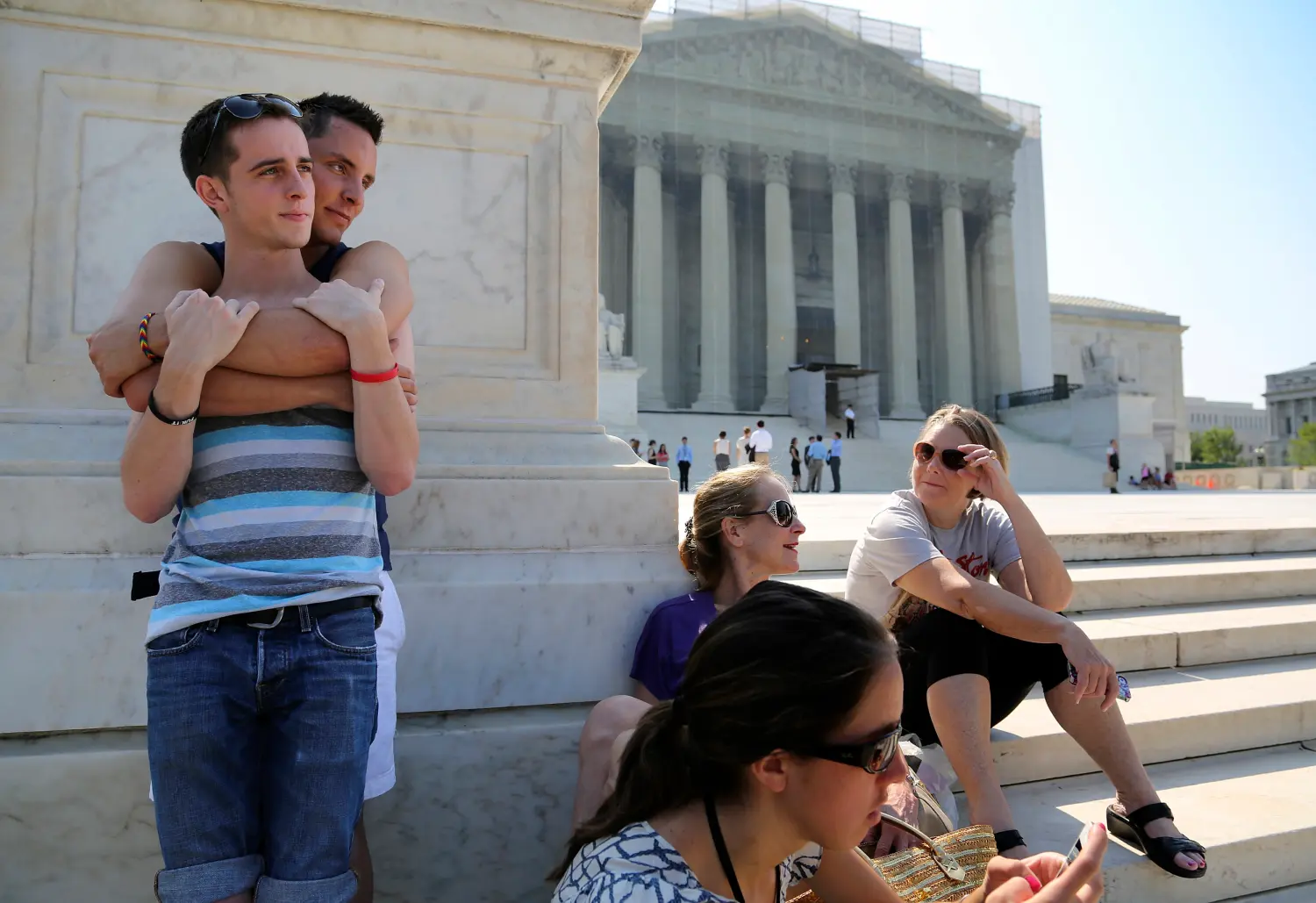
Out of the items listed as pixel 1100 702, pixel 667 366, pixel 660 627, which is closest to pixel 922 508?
pixel 1100 702

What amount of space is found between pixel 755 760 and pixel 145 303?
1382 mm

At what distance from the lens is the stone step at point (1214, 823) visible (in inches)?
100

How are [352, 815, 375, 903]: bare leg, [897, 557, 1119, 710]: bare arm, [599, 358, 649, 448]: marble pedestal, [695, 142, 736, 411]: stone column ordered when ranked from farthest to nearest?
[695, 142, 736, 411]: stone column → [599, 358, 649, 448]: marble pedestal → [897, 557, 1119, 710]: bare arm → [352, 815, 375, 903]: bare leg

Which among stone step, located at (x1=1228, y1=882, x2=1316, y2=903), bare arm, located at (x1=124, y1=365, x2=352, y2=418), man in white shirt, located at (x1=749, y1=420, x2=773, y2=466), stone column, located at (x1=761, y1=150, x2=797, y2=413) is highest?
stone column, located at (x1=761, y1=150, x2=797, y2=413)

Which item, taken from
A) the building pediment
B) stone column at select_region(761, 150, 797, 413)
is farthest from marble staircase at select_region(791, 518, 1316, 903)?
the building pediment

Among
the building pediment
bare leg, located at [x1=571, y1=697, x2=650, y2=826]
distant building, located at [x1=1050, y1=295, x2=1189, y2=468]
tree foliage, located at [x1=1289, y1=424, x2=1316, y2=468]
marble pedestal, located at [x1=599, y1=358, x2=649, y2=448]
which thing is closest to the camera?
bare leg, located at [x1=571, y1=697, x2=650, y2=826]

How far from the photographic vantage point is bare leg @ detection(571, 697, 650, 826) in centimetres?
214

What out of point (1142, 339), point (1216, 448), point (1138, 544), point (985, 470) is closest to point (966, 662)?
point (985, 470)

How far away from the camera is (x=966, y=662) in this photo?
8.91 ft

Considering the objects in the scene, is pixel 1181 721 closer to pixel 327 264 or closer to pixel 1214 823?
pixel 1214 823

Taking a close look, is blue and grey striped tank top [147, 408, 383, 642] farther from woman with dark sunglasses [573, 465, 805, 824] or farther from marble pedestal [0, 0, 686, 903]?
woman with dark sunglasses [573, 465, 805, 824]

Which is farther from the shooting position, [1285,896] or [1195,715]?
[1195,715]

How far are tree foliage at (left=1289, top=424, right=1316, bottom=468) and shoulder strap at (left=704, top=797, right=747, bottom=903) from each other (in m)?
70.4

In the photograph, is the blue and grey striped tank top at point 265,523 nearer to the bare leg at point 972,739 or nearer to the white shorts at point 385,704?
the white shorts at point 385,704
